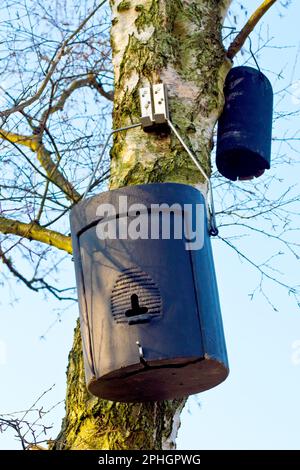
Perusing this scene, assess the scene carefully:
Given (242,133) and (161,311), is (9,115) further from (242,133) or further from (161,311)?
(161,311)

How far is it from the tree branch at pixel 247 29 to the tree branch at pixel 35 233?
2.79 feet

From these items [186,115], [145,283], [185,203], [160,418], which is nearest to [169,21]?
[186,115]

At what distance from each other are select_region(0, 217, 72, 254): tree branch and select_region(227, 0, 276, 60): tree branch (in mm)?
850

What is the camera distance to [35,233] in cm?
374

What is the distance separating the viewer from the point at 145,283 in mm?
2512

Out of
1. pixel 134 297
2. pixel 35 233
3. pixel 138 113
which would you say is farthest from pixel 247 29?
pixel 134 297

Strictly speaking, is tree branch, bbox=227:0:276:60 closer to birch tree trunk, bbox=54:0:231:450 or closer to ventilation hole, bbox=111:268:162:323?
birch tree trunk, bbox=54:0:231:450

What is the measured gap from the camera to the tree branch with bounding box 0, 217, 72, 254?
11.5 ft

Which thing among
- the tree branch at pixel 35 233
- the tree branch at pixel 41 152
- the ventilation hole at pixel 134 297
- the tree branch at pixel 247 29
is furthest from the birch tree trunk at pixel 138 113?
the tree branch at pixel 41 152

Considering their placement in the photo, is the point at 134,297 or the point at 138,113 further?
→ the point at 138,113

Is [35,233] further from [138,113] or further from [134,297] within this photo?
[134,297]

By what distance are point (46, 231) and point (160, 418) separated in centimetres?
116

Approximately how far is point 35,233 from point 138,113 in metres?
0.87

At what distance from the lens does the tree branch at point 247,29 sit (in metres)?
3.34
